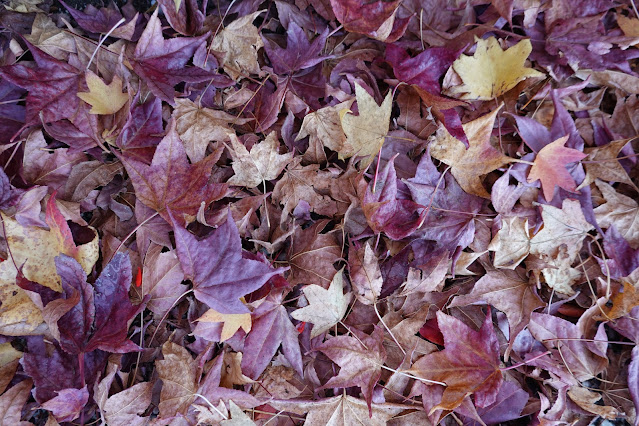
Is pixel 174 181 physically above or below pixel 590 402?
above

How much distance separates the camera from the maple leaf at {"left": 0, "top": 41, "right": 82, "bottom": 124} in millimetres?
959

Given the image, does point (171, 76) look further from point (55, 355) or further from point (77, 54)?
point (55, 355)

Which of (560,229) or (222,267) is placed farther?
(560,229)

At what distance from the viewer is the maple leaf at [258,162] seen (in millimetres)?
1010

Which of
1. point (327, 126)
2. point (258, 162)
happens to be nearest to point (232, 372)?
point (258, 162)

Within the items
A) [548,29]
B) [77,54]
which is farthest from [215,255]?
[548,29]

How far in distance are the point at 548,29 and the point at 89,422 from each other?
1463mm

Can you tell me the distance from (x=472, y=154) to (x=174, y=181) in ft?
2.26

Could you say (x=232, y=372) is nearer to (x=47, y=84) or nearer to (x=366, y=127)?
(x=366, y=127)

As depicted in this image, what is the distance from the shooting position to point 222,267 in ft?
2.99

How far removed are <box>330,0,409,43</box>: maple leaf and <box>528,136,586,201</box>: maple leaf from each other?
0.46 m

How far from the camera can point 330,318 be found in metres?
1.01

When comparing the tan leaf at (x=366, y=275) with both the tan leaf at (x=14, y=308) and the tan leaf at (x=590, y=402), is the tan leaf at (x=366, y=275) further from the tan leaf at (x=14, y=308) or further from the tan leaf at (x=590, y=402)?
the tan leaf at (x=14, y=308)

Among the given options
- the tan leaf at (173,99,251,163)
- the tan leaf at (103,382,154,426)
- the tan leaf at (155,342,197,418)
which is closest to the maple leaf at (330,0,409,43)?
the tan leaf at (173,99,251,163)
